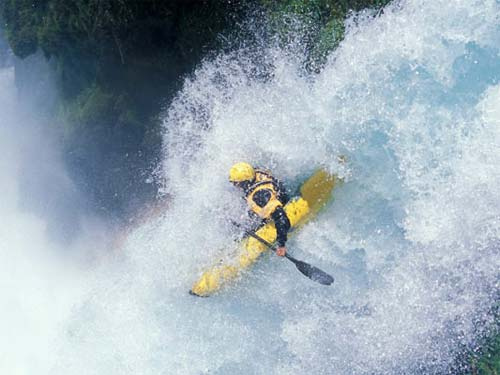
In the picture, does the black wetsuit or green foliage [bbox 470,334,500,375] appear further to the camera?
the black wetsuit

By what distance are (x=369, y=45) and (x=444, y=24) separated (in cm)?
102

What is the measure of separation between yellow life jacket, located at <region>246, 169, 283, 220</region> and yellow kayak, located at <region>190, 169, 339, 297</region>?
0.31m

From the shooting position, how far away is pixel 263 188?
6.68 metres

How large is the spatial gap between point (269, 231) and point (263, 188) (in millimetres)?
679

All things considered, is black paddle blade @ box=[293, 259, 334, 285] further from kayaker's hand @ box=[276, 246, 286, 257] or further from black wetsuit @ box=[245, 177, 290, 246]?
black wetsuit @ box=[245, 177, 290, 246]

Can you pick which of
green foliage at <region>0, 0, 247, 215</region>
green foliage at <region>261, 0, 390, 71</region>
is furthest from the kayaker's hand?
green foliage at <region>0, 0, 247, 215</region>

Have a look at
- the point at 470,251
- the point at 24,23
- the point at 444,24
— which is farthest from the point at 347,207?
the point at 24,23

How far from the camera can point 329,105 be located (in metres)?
7.11

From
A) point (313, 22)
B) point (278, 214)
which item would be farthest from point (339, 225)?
point (313, 22)

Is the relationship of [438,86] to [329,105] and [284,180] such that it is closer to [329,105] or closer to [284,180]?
[329,105]

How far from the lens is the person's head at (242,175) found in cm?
675

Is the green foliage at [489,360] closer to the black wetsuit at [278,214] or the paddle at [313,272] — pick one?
the paddle at [313,272]

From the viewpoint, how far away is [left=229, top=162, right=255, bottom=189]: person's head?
6750 mm

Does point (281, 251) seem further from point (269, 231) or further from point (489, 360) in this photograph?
point (489, 360)
